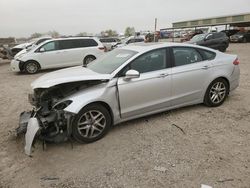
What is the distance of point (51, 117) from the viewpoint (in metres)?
4.09

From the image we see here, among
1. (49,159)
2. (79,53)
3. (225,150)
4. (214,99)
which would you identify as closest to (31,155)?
(49,159)

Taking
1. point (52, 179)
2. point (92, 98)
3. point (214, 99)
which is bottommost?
point (52, 179)

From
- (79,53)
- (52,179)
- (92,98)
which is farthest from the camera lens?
(79,53)

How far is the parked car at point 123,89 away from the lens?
13.5 ft

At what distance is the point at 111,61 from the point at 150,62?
2.62 ft

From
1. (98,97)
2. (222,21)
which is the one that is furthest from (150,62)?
(222,21)

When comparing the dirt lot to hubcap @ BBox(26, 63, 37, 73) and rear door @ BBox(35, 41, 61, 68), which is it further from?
rear door @ BBox(35, 41, 61, 68)

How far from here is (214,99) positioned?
5719 millimetres

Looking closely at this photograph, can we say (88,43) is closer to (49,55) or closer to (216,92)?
(49,55)

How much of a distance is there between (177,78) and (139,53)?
0.92 metres

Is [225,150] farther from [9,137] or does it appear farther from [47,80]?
[9,137]

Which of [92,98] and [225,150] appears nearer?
[225,150]

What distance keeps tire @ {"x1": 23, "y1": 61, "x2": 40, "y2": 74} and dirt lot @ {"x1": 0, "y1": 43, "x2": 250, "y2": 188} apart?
759 centimetres

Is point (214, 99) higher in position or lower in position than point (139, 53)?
lower
